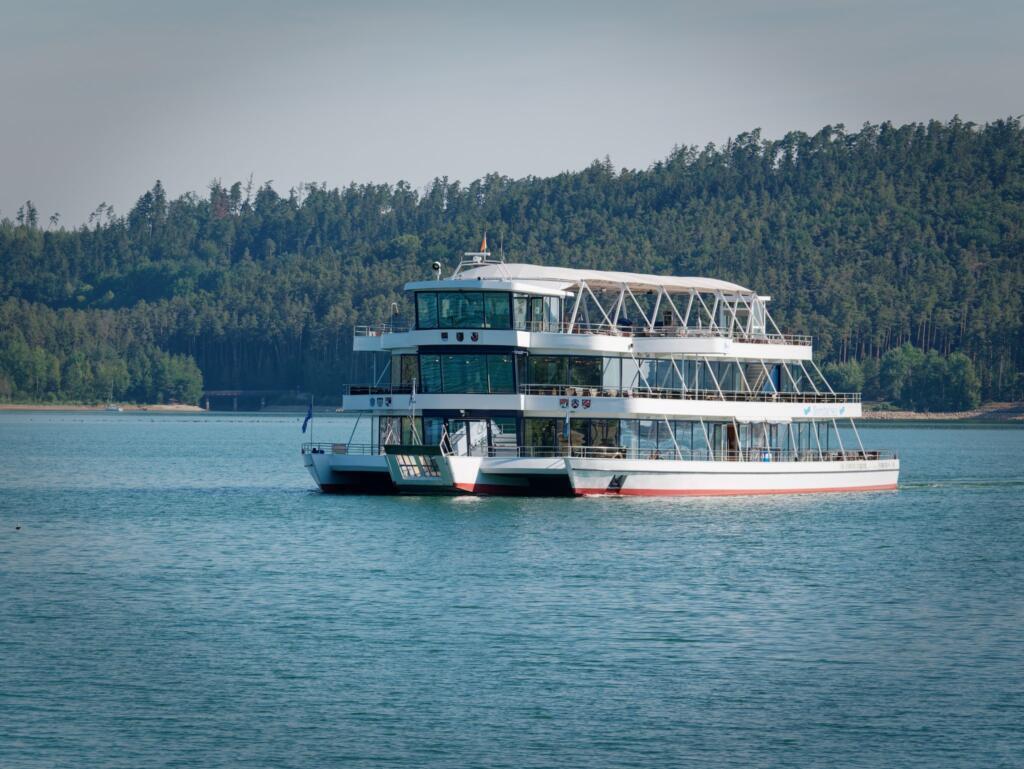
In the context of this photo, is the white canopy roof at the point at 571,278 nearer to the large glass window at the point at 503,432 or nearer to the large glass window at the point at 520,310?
the large glass window at the point at 520,310

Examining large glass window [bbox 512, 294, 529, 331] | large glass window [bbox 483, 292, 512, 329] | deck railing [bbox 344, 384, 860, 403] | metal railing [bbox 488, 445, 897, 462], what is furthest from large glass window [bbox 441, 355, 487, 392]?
metal railing [bbox 488, 445, 897, 462]

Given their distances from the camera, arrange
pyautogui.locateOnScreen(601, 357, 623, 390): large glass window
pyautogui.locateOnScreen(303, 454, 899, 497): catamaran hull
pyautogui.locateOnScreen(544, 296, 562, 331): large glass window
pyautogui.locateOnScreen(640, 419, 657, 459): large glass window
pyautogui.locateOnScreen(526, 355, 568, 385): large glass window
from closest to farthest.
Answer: pyautogui.locateOnScreen(303, 454, 899, 497): catamaran hull < pyautogui.locateOnScreen(526, 355, 568, 385): large glass window < pyautogui.locateOnScreen(640, 419, 657, 459): large glass window < pyautogui.locateOnScreen(544, 296, 562, 331): large glass window < pyautogui.locateOnScreen(601, 357, 623, 390): large glass window

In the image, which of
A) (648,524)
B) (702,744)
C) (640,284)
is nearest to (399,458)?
(648,524)

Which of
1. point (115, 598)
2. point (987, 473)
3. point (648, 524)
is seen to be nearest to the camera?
point (115, 598)

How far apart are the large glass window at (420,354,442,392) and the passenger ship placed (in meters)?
0.06

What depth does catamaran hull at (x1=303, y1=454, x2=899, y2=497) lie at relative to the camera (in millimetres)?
69688

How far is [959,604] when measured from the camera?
46.5 metres

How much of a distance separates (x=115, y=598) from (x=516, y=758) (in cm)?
1963

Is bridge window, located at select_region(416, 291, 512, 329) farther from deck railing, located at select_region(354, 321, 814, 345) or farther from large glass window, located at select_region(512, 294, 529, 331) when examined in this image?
deck railing, located at select_region(354, 321, 814, 345)

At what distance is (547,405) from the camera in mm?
71750

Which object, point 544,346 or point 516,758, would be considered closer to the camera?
point 516,758

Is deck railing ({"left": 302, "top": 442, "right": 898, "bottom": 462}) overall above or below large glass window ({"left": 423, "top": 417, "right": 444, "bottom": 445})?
below

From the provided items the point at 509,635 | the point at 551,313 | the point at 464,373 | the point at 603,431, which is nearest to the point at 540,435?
the point at 603,431

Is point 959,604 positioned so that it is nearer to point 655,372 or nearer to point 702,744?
point 702,744
